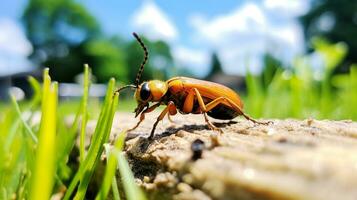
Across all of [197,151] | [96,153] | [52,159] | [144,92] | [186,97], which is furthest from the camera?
[186,97]

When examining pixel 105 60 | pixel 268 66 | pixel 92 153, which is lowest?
pixel 105 60

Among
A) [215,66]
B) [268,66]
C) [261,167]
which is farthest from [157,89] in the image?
[215,66]

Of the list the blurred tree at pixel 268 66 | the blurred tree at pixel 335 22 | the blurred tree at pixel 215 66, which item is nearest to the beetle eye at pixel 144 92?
the blurred tree at pixel 268 66

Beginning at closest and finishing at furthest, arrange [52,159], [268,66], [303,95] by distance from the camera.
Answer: [52,159]
[303,95]
[268,66]

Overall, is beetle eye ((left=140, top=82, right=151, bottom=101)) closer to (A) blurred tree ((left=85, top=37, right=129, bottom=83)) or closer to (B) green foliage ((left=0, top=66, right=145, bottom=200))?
(B) green foliage ((left=0, top=66, right=145, bottom=200))

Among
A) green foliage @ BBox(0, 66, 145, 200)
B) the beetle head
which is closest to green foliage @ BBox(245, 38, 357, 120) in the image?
the beetle head

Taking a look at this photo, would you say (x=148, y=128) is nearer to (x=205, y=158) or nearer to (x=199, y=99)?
(x=199, y=99)

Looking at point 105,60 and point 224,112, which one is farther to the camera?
point 105,60

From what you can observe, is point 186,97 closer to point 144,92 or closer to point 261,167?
point 144,92
